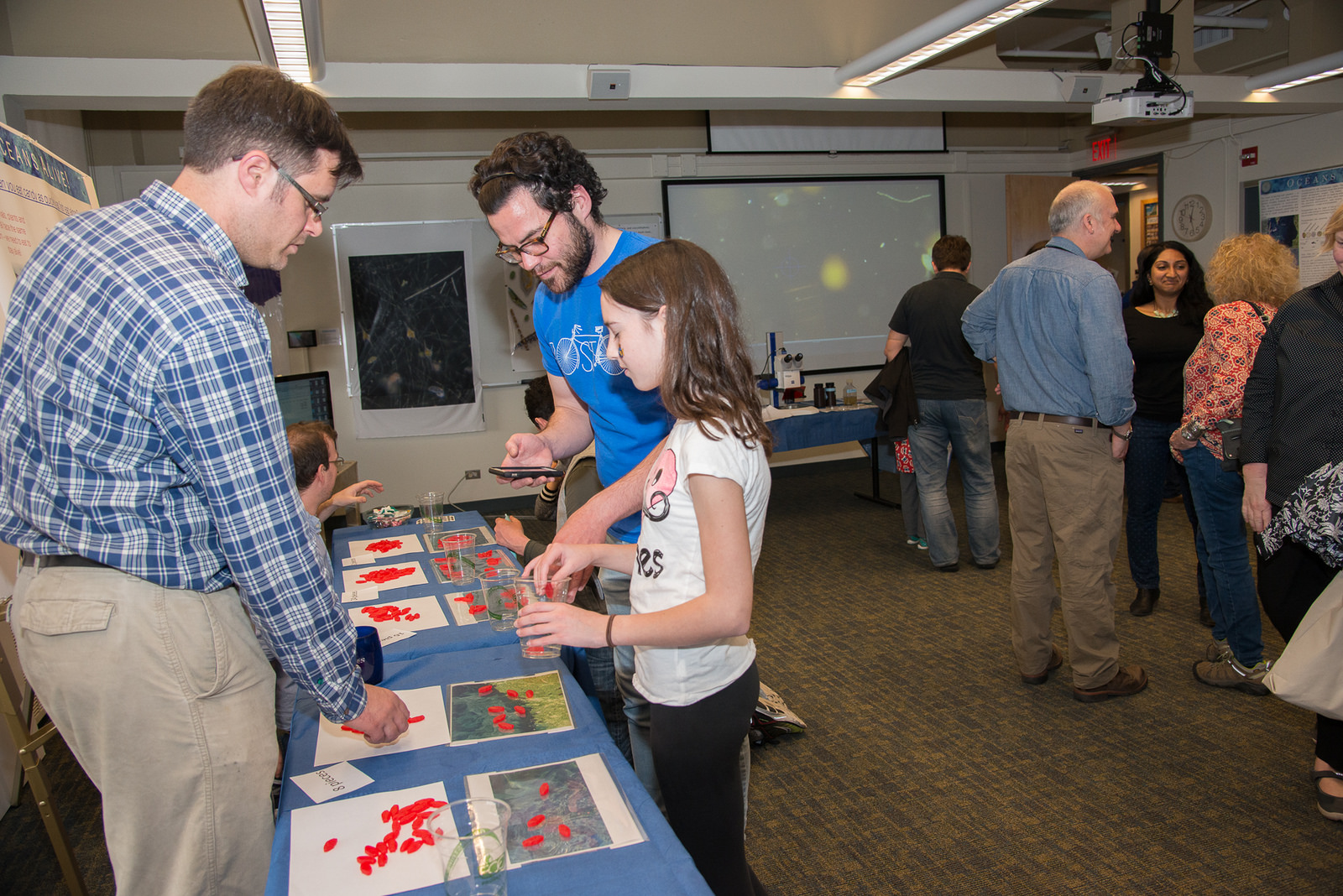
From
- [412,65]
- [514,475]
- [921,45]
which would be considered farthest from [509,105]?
[514,475]

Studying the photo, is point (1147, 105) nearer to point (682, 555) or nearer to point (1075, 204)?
point (1075, 204)

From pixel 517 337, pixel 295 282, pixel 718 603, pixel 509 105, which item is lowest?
pixel 718 603

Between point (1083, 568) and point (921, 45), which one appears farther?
point (921, 45)

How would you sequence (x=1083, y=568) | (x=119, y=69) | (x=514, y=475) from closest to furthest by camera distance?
(x=514, y=475)
(x=1083, y=568)
(x=119, y=69)

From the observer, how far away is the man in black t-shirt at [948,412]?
4395mm

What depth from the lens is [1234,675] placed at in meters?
2.97

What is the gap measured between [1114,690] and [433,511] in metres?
2.46

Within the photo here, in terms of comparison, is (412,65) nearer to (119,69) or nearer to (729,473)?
(119,69)

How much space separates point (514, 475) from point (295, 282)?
16.1ft

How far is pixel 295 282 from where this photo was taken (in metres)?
6.11

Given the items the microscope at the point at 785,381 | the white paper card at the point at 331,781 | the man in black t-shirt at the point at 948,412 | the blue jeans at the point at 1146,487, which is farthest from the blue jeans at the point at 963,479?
the white paper card at the point at 331,781

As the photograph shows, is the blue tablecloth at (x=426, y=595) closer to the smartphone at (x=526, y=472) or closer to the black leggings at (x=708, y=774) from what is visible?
the smartphone at (x=526, y=472)

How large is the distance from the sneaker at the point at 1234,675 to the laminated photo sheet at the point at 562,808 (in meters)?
2.66

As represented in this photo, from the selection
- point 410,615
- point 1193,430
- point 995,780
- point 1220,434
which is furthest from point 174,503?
point 1193,430
